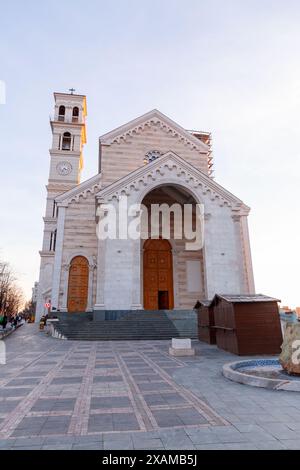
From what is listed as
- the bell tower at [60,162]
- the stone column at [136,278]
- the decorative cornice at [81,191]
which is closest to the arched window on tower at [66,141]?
the bell tower at [60,162]

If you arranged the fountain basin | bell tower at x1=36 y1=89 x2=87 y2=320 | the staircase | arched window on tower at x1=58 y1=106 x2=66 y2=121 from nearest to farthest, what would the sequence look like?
the fountain basin → the staircase → bell tower at x1=36 y1=89 x2=87 y2=320 → arched window on tower at x1=58 y1=106 x2=66 y2=121

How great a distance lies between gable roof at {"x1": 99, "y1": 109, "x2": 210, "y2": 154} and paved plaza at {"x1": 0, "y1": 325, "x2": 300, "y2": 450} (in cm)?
2486

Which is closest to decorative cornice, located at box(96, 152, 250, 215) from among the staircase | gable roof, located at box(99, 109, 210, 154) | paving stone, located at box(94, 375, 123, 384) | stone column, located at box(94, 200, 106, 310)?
stone column, located at box(94, 200, 106, 310)

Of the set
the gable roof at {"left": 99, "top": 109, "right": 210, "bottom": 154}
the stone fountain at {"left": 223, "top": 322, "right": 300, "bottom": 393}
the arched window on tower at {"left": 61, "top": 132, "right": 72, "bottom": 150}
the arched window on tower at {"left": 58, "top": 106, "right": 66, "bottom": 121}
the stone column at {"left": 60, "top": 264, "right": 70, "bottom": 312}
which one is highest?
the arched window on tower at {"left": 58, "top": 106, "right": 66, "bottom": 121}

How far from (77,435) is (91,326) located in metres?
15.6

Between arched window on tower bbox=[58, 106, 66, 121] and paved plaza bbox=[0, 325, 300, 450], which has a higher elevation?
A: arched window on tower bbox=[58, 106, 66, 121]

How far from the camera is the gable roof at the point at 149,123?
29.7 metres

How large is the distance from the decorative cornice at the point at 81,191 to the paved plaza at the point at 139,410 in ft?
61.1

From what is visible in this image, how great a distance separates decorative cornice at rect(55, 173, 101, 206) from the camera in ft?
86.3

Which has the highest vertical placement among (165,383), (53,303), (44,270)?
(44,270)

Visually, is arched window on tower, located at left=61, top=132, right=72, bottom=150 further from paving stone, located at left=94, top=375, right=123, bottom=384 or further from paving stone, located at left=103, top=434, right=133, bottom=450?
paving stone, located at left=103, top=434, right=133, bottom=450

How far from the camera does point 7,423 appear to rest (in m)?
4.79
